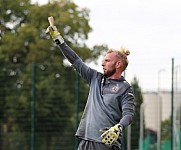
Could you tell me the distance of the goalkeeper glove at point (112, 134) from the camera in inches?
235

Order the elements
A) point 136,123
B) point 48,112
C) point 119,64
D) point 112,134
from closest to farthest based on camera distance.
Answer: point 112,134 < point 119,64 < point 136,123 < point 48,112

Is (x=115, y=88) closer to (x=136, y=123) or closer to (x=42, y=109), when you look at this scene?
(x=136, y=123)

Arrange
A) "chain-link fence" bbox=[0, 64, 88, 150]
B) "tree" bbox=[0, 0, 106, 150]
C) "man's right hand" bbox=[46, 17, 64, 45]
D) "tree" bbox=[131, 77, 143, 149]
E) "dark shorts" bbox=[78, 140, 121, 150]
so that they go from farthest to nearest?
"tree" bbox=[0, 0, 106, 150]
"chain-link fence" bbox=[0, 64, 88, 150]
"tree" bbox=[131, 77, 143, 149]
"man's right hand" bbox=[46, 17, 64, 45]
"dark shorts" bbox=[78, 140, 121, 150]

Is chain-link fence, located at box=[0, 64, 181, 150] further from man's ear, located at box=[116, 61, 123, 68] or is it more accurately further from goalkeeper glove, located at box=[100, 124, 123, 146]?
goalkeeper glove, located at box=[100, 124, 123, 146]

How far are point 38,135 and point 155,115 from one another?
3.81m

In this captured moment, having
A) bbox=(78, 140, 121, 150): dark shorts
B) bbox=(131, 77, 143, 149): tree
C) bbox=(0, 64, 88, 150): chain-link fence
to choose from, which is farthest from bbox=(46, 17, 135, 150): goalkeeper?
bbox=(0, 64, 88, 150): chain-link fence

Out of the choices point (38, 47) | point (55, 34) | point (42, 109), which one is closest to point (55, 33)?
point (55, 34)

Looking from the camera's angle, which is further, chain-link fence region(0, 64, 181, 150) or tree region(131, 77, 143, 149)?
chain-link fence region(0, 64, 181, 150)

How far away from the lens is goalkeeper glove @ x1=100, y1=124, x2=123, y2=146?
5.98m

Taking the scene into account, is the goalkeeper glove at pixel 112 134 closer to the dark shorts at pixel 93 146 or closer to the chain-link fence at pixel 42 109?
the dark shorts at pixel 93 146

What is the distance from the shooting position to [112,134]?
5.97 meters

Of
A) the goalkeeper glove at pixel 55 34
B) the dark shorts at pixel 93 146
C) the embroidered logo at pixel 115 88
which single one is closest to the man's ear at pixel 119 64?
the embroidered logo at pixel 115 88

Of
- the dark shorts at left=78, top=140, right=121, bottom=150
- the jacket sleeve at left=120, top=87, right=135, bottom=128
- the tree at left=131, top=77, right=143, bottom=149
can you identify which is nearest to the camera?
the jacket sleeve at left=120, top=87, right=135, bottom=128

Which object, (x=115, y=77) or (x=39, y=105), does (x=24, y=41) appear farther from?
(x=115, y=77)
